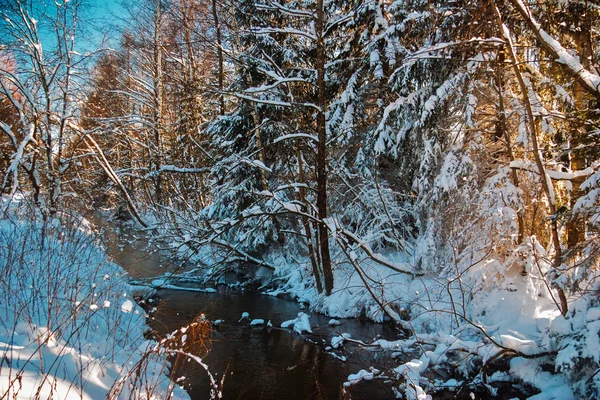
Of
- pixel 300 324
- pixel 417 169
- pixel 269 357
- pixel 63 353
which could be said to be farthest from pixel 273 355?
pixel 417 169

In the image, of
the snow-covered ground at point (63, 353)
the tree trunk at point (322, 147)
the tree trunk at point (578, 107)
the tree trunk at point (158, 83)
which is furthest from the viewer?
the tree trunk at point (158, 83)

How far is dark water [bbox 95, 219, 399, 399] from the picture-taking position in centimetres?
514

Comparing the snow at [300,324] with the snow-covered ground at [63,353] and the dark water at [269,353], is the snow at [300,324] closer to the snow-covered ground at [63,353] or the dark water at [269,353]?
the dark water at [269,353]

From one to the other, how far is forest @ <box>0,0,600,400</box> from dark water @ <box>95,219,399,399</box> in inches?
A: 21.4

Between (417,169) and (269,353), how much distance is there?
18.6ft

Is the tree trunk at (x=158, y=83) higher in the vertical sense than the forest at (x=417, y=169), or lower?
higher

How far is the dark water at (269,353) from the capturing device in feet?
16.9

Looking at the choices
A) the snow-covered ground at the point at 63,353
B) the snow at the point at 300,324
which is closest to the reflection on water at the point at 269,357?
the snow at the point at 300,324

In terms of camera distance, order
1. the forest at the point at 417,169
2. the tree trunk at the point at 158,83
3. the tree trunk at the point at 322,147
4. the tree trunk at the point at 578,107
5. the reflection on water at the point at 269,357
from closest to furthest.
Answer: the forest at the point at 417,169, the reflection on water at the point at 269,357, the tree trunk at the point at 578,107, the tree trunk at the point at 322,147, the tree trunk at the point at 158,83

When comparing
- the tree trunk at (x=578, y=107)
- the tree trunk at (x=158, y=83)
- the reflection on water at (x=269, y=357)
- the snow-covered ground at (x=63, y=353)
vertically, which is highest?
the tree trunk at (x=158, y=83)

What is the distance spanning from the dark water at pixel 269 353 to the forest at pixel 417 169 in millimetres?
544

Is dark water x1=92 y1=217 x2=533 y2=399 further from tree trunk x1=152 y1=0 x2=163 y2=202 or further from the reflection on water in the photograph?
tree trunk x1=152 y1=0 x2=163 y2=202

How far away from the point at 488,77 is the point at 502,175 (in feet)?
6.95

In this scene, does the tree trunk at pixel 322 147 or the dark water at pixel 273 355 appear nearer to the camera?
the dark water at pixel 273 355
